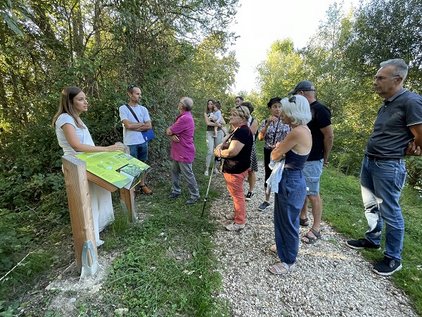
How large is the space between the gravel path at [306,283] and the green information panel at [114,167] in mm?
1458

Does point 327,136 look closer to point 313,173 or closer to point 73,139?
point 313,173

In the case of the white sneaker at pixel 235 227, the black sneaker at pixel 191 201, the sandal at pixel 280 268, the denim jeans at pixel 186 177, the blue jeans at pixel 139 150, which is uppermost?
the blue jeans at pixel 139 150

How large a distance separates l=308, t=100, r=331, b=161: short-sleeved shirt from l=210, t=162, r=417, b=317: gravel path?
50.3 inches

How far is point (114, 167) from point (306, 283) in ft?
7.91

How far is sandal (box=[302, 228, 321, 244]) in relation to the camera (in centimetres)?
343

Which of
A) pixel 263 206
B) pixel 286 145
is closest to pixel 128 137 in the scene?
pixel 263 206

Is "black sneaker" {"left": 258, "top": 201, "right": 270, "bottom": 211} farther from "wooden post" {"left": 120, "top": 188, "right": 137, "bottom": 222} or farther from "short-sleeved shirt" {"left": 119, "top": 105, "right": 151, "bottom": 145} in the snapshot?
"short-sleeved shirt" {"left": 119, "top": 105, "right": 151, "bottom": 145}

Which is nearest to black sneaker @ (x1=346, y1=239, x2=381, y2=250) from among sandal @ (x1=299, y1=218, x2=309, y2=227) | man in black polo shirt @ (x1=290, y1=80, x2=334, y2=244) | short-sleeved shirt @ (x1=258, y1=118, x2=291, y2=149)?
man in black polo shirt @ (x1=290, y1=80, x2=334, y2=244)

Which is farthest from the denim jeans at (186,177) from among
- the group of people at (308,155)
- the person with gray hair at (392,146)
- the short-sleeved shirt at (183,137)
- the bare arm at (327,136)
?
the person with gray hair at (392,146)

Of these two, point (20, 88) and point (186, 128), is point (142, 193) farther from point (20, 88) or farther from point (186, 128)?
point (20, 88)

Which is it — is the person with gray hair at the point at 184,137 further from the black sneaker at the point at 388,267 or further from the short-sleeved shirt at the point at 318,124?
the black sneaker at the point at 388,267

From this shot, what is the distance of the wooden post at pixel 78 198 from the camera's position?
2197 mm

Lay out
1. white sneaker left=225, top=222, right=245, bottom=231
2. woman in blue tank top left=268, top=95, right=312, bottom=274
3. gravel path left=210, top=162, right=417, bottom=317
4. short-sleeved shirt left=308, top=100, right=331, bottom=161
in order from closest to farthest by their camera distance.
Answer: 1. gravel path left=210, top=162, right=417, bottom=317
2. woman in blue tank top left=268, top=95, right=312, bottom=274
3. short-sleeved shirt left=308, top=100, right=331, bottom=161
4. white sneaker left=225, top=222, right=245, bottom=231

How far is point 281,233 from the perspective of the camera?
107 inches
